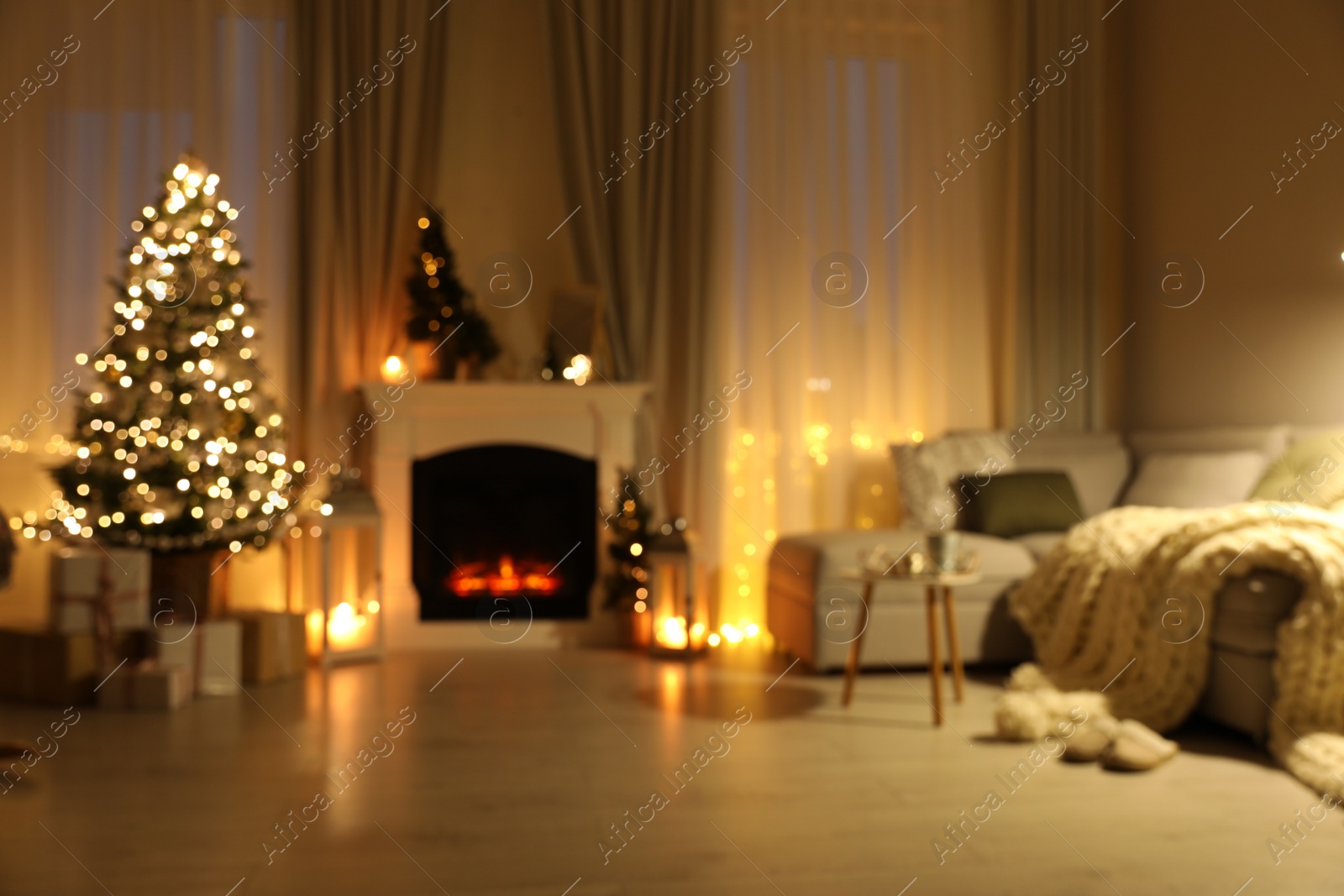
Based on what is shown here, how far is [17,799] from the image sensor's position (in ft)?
8.94

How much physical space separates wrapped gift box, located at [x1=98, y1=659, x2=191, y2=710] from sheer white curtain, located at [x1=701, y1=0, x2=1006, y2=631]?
249 centimetres

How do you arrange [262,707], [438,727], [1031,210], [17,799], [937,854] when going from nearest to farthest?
[937,854] < [17,799] < [438,727] < [262,707] < [1031,210]

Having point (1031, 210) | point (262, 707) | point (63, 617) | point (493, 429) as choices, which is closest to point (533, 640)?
point (493, 429)

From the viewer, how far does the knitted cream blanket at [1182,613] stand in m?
2.91

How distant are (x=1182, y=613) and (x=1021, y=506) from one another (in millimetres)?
1522

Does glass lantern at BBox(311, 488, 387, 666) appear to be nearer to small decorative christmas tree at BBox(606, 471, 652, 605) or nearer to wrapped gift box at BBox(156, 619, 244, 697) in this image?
wrapped gift box at BBox(156, 619, 244, 697)

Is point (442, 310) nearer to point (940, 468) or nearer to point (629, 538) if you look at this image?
point (629, 538)

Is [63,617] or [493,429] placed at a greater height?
[493,429]

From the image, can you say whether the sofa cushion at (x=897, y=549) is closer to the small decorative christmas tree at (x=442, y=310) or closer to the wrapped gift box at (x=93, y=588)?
the small decorative christmas tree at (x=442, y=310)

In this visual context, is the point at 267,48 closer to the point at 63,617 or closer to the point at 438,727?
the point at 63,617

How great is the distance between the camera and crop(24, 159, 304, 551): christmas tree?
13.7 ft

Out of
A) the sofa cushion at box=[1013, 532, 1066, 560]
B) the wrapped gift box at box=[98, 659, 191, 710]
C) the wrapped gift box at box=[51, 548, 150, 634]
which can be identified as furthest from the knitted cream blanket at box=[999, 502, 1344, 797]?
the wrapped gift box at box=[51, 548, 150, 634]

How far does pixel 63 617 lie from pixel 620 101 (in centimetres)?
331

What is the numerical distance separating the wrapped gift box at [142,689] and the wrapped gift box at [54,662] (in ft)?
0.43
